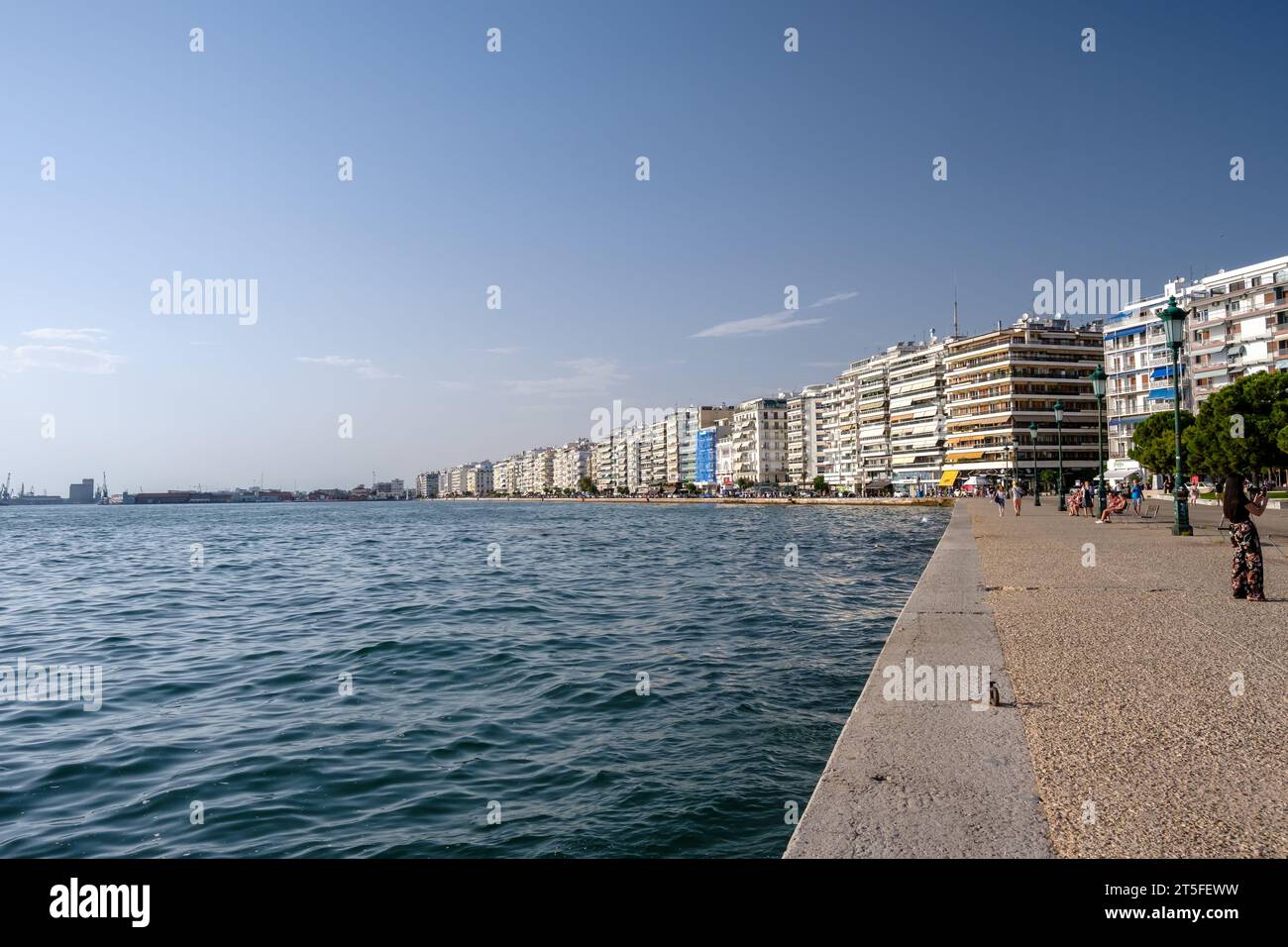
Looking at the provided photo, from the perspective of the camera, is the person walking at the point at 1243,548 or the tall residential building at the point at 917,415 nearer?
the person walking at the point at 1243,548

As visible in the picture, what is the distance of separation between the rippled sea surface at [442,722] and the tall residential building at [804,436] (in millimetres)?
144911

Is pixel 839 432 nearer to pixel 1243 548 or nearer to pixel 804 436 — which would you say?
pixel 804 436

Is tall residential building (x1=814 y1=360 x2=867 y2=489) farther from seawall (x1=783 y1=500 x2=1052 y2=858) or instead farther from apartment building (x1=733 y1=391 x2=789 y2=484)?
seawall (x1=783 y1=500 x2=1052 y2=858)

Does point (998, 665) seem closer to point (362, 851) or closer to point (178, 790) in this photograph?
point (362, 851)

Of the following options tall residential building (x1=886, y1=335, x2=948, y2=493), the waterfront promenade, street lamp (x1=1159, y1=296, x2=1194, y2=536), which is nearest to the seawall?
the waterfront promenade

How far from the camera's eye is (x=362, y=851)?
590cm

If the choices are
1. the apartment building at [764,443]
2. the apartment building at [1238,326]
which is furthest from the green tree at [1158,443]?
the apartment building at [764,443]

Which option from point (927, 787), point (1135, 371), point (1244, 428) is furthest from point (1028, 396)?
point (927, 787)

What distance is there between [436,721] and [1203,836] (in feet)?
24.2

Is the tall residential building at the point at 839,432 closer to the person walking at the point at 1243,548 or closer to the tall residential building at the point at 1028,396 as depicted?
the tall residential building at the point at 1028,396

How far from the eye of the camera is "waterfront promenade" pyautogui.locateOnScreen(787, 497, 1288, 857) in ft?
12.7

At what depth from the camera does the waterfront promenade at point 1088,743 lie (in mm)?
3873

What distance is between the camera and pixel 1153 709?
6035 mm

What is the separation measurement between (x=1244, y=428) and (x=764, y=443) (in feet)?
425
